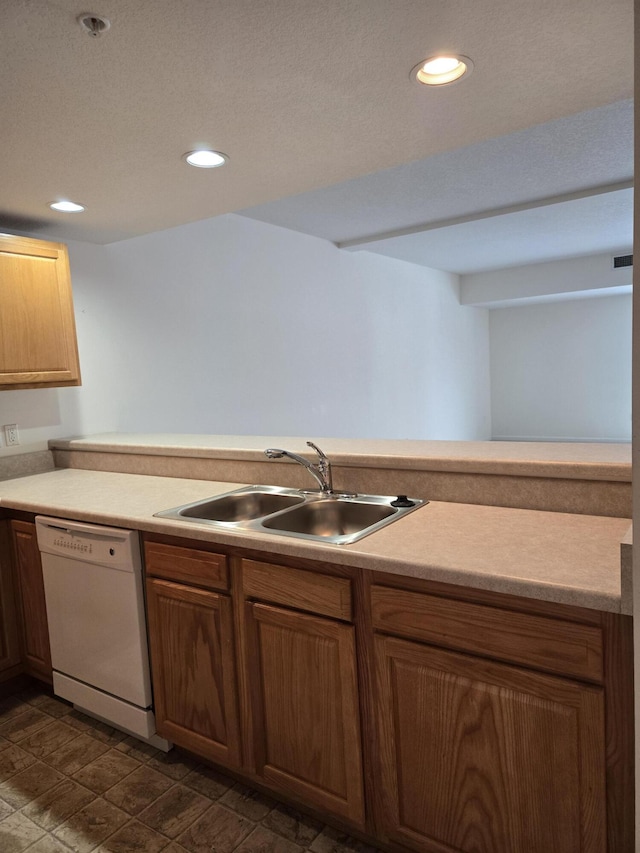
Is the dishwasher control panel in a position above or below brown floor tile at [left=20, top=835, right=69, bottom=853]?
above

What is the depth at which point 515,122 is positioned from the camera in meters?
1.88

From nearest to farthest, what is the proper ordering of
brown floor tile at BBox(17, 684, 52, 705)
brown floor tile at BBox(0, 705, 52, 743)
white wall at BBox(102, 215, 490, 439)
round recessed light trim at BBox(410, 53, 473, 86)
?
1. round recessed light trim at BBox(410, 53, 473, 86)
2. brown floor tile at BBox(0, 705, 52, 743)
3. brown floor tile at BBox(17, 684, 52, 705)
4. white wall at BBox(102, 215, 490, 439)

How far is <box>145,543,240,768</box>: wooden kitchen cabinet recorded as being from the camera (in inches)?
71.2

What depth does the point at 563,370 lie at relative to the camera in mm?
8906

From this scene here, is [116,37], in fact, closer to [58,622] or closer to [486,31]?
[486,31]

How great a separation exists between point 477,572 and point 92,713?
1827 millimetres

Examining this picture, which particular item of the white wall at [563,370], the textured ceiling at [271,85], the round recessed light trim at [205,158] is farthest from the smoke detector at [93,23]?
the white wall at [563,370]

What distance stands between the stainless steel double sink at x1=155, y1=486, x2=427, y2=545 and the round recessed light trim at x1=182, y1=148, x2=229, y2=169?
125 cm

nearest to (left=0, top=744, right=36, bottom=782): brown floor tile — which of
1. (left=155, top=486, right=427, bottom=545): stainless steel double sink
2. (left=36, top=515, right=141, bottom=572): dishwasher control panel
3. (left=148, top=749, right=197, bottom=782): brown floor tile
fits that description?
(left=148, top=749, right=197, bottom=782): brown floor tile

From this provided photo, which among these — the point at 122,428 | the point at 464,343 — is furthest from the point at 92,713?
the point at 464,343

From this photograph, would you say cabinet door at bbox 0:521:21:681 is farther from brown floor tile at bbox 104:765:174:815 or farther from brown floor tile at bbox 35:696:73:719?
brown floor tile at bbox 104:765:174:815

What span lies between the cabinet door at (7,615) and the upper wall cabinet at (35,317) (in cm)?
70

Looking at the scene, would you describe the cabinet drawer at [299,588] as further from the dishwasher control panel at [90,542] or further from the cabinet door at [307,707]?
the dishwasher control panel at [90,542]

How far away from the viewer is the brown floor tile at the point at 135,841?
1678 mm
